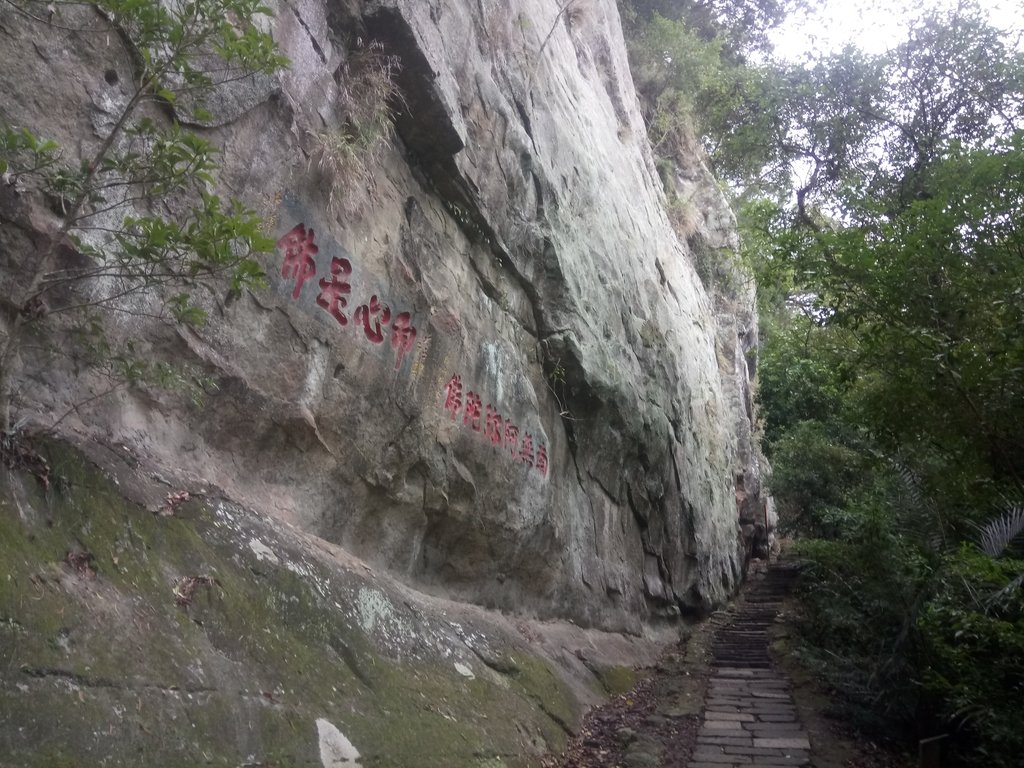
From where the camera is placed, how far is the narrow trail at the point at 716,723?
582 cm

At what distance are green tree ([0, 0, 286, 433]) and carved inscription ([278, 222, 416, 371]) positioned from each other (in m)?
0.76

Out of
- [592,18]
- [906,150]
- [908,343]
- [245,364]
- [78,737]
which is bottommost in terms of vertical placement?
[78,737]

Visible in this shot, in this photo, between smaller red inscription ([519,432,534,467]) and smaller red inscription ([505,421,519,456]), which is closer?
smaller red inscription ([505,421,519,456])

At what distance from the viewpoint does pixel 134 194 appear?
13.3 ft

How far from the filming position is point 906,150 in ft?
37.3

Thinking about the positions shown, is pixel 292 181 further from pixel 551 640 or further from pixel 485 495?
pixel 551 640

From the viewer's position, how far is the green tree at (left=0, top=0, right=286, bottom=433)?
298 cm

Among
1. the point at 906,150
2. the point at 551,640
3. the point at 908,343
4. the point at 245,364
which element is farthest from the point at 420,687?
the point at 906,150

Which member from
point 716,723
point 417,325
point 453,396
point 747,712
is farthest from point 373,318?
point 747,712

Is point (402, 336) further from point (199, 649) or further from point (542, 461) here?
point (199, 649)

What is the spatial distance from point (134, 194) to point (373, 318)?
1.80 metres

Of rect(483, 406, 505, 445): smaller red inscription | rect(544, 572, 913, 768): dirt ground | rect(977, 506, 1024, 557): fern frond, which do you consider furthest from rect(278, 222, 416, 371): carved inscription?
rect(977, 506, 1024, 557): fern frond

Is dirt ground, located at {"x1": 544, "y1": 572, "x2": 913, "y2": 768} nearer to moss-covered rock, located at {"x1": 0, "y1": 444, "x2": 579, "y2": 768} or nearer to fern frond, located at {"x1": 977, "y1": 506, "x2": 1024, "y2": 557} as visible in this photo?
moss-covered rock, located at {"x1": 0, "y1": 444, "x2": 579, "y2": 768}

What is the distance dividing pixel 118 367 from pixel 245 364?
939 mm
